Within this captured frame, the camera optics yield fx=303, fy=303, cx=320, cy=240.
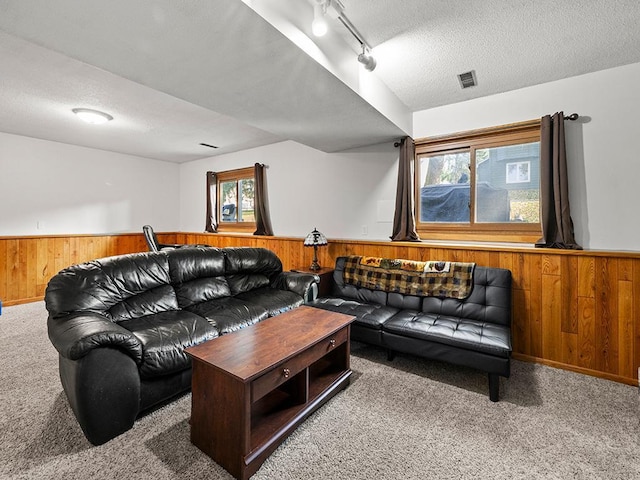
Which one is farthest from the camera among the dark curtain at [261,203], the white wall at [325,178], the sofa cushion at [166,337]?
the dark curtain at [261,203]

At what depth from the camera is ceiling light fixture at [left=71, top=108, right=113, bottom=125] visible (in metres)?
3.47

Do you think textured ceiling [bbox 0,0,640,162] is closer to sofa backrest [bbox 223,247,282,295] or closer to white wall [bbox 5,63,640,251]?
white wall [bbox 5,63,640,251]

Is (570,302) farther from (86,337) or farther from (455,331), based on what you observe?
(86,337)

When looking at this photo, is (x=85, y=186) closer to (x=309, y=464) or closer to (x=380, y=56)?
(x=380, y=56)

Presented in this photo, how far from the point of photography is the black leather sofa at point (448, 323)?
2.18m

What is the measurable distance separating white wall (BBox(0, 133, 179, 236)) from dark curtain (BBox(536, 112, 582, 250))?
250 inches

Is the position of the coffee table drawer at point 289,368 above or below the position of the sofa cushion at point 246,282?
below

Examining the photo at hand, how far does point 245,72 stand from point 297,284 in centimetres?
207

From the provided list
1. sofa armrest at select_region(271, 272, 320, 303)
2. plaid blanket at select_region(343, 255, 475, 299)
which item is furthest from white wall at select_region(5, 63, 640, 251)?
sofa armrest at select_region(271, 272, 320, 303)

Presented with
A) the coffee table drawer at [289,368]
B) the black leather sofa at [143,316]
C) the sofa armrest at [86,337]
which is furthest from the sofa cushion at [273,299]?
the sofa armrest at [86,337]

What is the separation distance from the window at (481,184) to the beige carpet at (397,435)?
1431 millimetres

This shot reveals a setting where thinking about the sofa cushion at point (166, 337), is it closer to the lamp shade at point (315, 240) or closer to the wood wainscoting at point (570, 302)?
the lamp shade at point (315, 240)

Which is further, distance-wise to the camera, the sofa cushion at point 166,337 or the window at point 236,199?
the window at point 236,199

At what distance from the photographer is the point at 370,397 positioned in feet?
7.14
